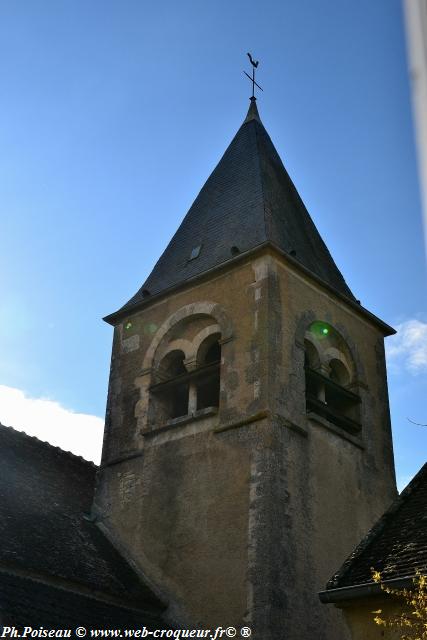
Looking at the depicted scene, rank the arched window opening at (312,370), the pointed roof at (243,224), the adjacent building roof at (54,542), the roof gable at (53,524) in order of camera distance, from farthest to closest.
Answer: the pointed roof at (243,224), the arched window opening at (312,370), the roof gable at (53,524), the adjacent building roof at (54,542)

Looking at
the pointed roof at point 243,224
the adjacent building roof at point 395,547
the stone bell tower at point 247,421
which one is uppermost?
the pointed roof at point 243,224

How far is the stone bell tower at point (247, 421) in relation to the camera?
12.0 meters

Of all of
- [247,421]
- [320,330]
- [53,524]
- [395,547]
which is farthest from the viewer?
[320,330]

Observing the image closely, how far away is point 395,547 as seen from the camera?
9047 millimetres

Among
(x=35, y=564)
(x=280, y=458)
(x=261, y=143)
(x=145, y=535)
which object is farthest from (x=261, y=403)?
(x=261, y=143)

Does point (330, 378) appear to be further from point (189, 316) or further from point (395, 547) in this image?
point (395, 547)

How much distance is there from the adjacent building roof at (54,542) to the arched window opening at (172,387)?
198 cm

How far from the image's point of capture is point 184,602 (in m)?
12.4

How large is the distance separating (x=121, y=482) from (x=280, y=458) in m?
3.33

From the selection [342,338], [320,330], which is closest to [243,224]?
[320,330]

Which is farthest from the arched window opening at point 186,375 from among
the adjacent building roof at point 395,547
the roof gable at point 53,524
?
the adjacent building roof at point 395,547

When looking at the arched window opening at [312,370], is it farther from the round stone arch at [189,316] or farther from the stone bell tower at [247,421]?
the round stone arch at [189,316]

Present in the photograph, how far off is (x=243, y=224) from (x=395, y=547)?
830 cm

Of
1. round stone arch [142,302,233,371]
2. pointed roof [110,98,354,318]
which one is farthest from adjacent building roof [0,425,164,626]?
pointed roof [110,98,354,318]
